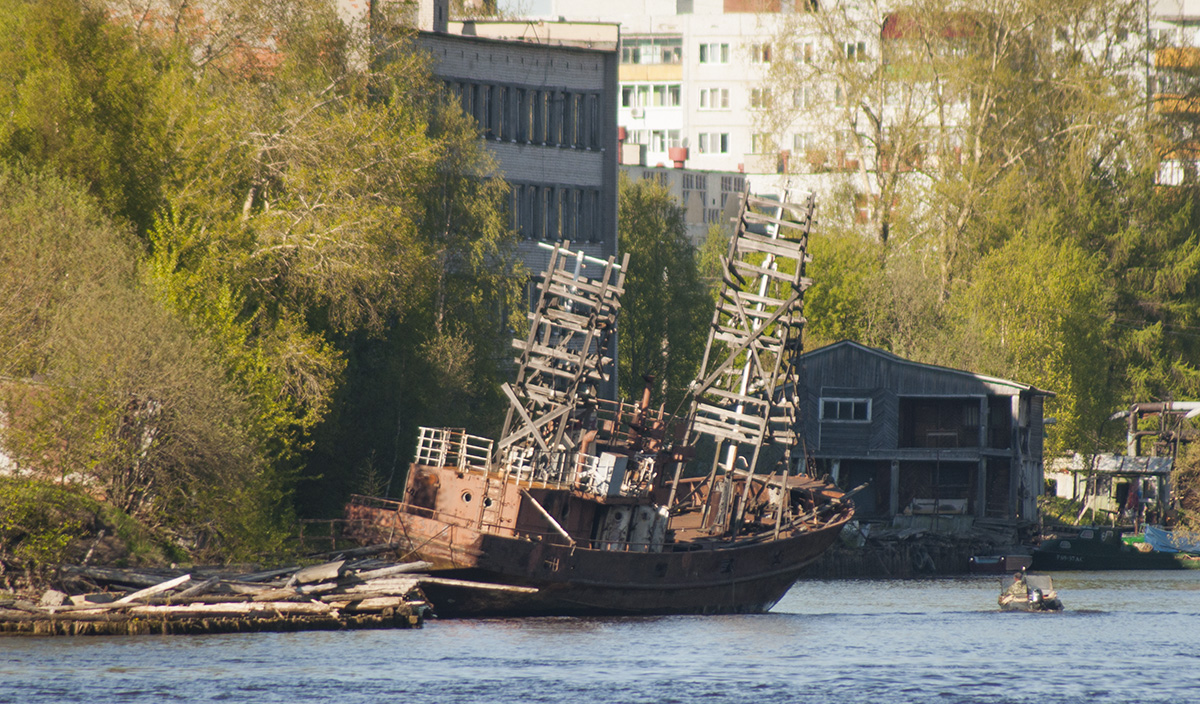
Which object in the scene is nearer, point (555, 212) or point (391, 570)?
point (391, 570)

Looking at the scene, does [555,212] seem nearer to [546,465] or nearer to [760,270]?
[760,270]

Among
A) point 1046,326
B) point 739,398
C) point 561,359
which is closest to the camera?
point 561,359

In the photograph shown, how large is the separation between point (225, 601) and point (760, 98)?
5106 centimetres

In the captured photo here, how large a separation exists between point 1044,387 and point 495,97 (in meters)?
31.6

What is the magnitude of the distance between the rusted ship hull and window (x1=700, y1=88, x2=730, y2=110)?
12260 centimetres

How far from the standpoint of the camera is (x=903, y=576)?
2977 inches

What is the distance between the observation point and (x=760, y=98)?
88.2 metres

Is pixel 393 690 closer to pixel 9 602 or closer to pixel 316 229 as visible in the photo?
pixel 9 602

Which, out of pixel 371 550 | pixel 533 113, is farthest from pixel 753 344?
pixel 533 113

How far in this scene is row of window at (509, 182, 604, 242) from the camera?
237 feet

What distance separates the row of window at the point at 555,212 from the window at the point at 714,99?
330 ft

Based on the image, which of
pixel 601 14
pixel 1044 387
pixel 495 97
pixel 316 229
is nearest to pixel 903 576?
pixel 1044 387

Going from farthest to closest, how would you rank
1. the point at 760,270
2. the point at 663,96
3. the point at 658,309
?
the point at 663,96 → the point at 658,309 → the point at 760,270

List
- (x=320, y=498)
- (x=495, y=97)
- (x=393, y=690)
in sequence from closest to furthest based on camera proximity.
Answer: (x=393, y=690), (x=320, y=498), (x=495, y=97)
